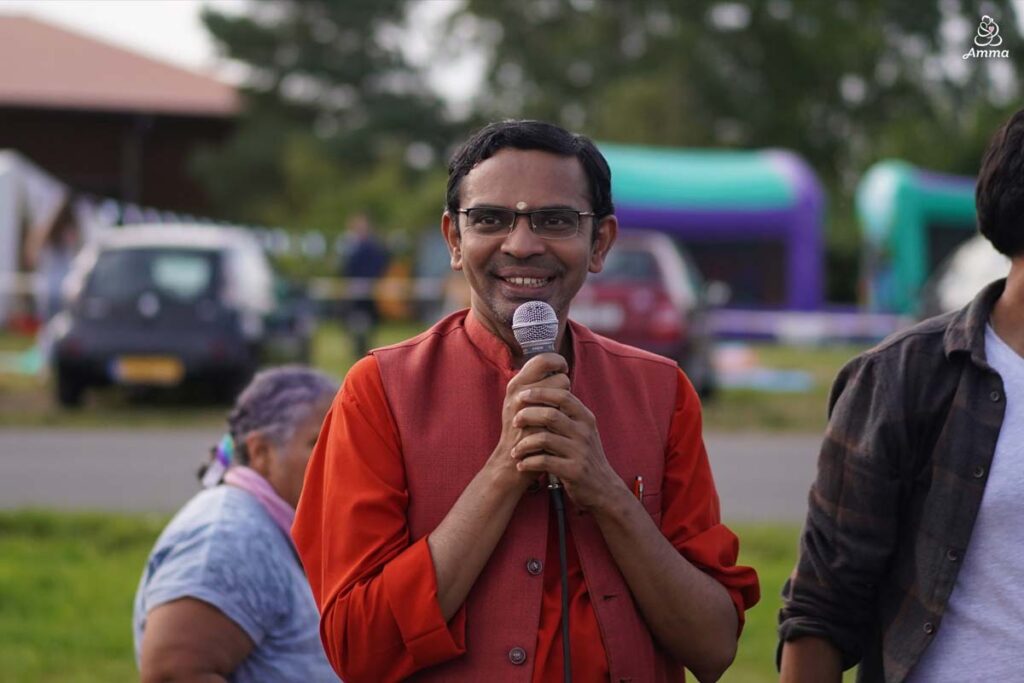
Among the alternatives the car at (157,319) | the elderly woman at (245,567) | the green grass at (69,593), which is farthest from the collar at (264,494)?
the car at (157,319)

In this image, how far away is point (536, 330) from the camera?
256 centimetres

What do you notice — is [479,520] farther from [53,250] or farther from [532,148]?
[53,250]

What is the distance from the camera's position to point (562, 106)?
1943 inches

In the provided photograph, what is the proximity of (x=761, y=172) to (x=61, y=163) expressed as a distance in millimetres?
29312

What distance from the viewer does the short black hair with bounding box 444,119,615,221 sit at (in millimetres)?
2688

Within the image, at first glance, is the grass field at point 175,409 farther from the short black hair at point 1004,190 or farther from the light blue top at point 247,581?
the short black hair at point 1004,190

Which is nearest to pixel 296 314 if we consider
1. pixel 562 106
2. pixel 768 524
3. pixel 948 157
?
pixel 768 524

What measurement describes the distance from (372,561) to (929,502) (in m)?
1.06

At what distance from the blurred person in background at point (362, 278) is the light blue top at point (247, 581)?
16610 mm

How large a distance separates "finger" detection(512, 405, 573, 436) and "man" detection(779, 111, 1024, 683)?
74 centimetres

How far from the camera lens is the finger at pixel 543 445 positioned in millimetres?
2475

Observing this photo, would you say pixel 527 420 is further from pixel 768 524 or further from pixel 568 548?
pixel 768 524

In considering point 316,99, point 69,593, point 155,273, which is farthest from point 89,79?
point 69,593

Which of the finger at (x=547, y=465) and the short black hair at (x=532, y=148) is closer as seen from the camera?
the finger at (x=547, y=465)
